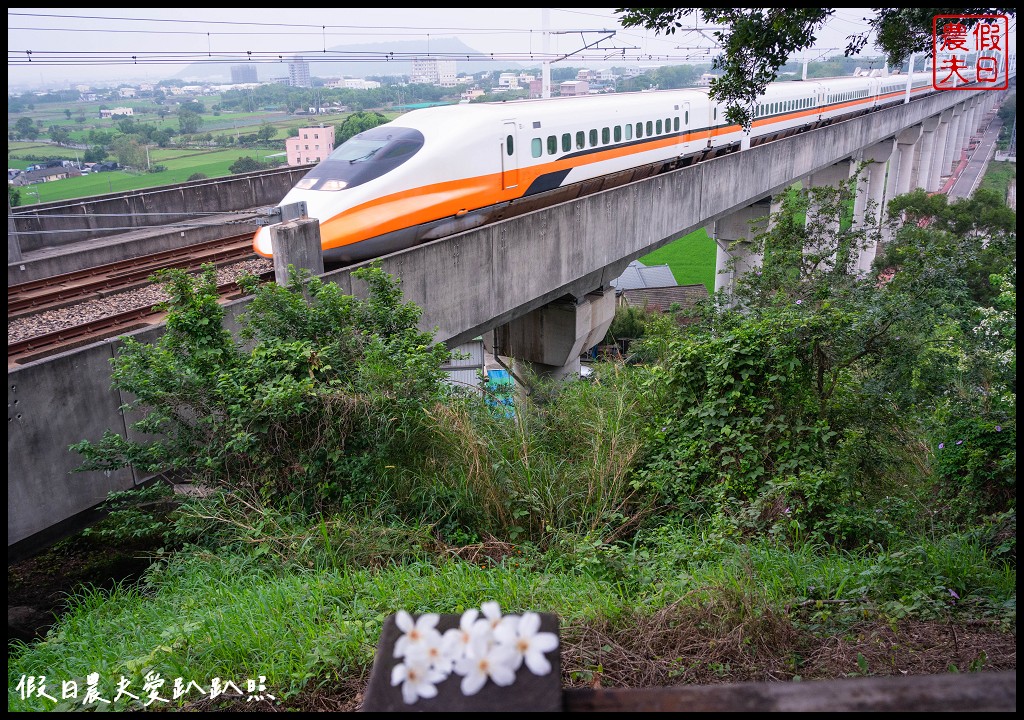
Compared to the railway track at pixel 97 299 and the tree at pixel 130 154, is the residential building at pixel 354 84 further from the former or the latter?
the railway track at pixel 97 299

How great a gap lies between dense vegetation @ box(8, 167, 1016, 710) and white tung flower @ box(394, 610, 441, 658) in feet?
6.85

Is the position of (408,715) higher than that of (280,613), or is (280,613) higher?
(408,715)

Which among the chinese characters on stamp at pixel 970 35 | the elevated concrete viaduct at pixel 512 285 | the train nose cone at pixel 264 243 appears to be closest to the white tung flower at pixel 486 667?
the chinese characters on stamp at pixel 970 35

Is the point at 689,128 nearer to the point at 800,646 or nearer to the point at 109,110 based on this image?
the point at 800,646

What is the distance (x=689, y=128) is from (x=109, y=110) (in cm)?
2018

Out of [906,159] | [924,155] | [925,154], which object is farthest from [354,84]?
[925,154]

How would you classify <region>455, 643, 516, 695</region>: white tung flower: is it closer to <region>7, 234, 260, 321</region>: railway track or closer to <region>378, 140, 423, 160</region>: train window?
<region>7, 234, 260, 321</region>: railway track

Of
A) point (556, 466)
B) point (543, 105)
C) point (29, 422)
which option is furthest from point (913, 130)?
point (29, 422)

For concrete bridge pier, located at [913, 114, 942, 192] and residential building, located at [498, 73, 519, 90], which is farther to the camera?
concrete bridge pier, located at [913, 114, 942, 192]

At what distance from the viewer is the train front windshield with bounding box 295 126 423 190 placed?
1048 cm

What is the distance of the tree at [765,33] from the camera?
5301mm

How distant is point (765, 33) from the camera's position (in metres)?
5.57

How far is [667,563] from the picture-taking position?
16.5 ft

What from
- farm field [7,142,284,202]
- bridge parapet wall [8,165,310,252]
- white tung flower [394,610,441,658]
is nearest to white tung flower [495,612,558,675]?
white tung flower [394,610,441,658]
